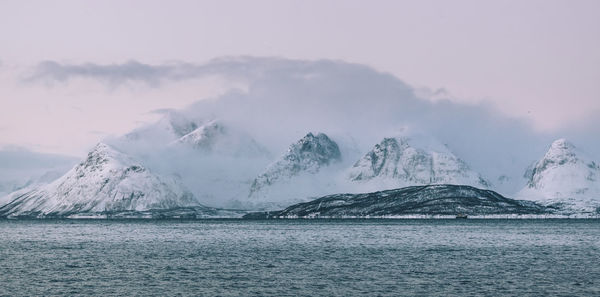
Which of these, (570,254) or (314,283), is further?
(570,254)

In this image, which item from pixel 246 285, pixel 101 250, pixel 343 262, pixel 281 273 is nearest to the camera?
pixel 246 285

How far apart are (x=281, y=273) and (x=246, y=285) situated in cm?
1595

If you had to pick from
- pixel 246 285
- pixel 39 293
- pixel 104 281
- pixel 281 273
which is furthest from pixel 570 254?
pixel 39 293

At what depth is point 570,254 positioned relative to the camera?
168 m

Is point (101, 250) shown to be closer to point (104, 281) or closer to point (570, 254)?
point (104, 281)

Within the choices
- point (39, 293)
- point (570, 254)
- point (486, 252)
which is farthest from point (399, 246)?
point (39, 293)

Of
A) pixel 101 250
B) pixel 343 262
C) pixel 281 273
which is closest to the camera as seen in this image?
pixel 281 273

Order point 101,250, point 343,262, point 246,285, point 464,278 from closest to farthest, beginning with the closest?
point 246,285
point 464,278
point 343,262
point 101,250

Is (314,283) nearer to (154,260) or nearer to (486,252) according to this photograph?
(154,260)

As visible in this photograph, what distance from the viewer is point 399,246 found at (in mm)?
196625

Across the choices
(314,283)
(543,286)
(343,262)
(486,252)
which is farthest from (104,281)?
(486,252)

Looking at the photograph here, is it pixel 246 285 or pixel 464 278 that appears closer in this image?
pixel 246 285

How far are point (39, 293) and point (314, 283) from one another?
37879 mm

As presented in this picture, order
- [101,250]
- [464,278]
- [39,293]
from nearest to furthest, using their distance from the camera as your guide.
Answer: [39,293] → [464,278] → [101,250]
